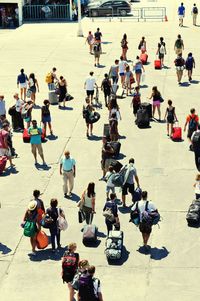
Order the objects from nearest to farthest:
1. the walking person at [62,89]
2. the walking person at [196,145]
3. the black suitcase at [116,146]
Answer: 1. the walking person at [196,145]
2. the black suitcase at [116,146]
3. the walking person at [62,89]

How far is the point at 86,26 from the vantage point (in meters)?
44.9

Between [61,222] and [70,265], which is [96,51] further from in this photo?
[70,265]

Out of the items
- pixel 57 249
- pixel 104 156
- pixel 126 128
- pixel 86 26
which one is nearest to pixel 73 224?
pixel 57 249

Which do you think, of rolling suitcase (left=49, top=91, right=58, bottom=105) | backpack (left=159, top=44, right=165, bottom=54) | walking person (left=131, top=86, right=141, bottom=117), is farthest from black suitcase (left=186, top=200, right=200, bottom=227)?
backpack (left=159, top=44, right=165, bottom=54)

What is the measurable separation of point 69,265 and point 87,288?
3.91ft

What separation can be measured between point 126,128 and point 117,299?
447 inches

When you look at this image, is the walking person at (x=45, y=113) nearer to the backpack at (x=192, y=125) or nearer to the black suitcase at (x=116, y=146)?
the black suitcase at (x=116, y=146)

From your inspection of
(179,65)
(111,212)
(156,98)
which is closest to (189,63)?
(179,65)

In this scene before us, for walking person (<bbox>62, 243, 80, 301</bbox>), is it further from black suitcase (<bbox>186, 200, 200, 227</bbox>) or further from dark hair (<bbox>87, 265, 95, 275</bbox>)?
black suitcase (<bbox>186, 200, 200, 227</bbox>)

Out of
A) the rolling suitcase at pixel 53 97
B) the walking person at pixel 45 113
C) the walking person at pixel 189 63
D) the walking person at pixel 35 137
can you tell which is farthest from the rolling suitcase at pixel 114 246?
the walking person at pixel 189 63

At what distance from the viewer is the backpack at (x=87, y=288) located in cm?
1321

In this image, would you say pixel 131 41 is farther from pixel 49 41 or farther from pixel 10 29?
pixel 10 29

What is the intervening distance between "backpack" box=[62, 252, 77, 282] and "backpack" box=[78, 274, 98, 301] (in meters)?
1.03

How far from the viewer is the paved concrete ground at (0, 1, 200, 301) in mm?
15484
